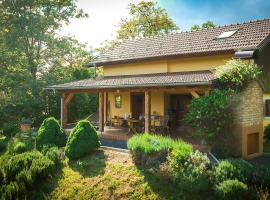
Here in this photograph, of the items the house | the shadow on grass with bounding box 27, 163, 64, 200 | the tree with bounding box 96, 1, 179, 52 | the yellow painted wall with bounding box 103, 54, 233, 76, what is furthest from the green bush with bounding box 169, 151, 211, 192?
the tree with bounding box 96, 1, 179, 52

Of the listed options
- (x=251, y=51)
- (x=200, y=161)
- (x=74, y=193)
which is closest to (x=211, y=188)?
(x=200, y=161)

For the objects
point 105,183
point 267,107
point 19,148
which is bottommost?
point 105,183

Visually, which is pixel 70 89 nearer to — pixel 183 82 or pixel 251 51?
pixel 183 82

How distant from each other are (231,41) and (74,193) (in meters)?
11.6

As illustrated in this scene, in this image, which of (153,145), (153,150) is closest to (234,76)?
(153,145)

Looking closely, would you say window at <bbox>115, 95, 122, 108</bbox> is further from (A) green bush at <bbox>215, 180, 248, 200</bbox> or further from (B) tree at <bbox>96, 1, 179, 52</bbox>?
(B) tree at <bbox>96, 1, 179, 52</bbox>

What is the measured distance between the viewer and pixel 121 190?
10992mm

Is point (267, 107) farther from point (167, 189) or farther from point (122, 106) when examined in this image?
point (167, 189)

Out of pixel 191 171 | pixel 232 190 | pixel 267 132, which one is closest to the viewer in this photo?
pixel 232 190

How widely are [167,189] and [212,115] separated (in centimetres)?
393

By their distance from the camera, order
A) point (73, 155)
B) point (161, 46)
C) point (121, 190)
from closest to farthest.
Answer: point (121, 190) < point (73, 155) < point (161, 46)

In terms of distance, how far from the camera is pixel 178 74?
58.6 ft

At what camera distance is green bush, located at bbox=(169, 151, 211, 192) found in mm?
10148

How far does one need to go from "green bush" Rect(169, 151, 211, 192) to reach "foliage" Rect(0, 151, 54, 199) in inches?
193
